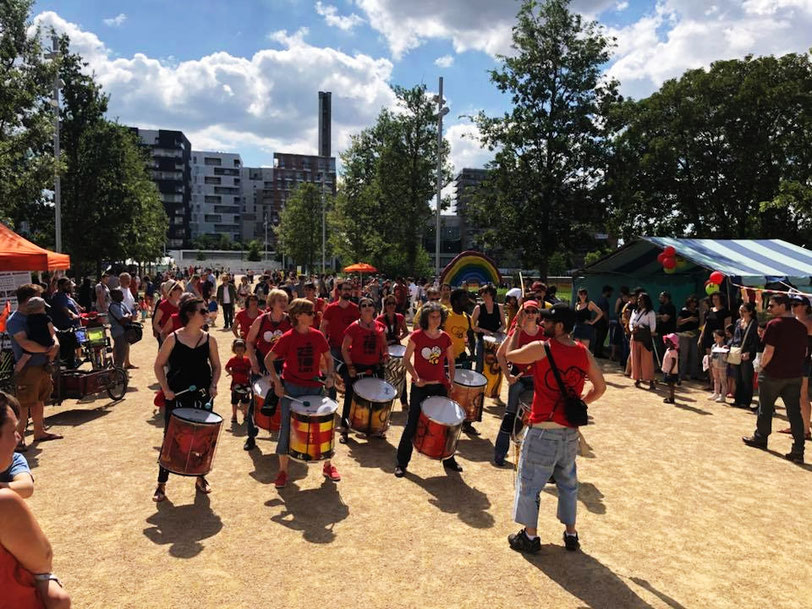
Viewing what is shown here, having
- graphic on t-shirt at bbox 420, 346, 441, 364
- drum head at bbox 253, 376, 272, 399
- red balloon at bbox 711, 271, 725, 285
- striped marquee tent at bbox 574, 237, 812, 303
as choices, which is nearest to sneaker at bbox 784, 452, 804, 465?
graphic on t-shirt at bbox 420, 346, 441, 364

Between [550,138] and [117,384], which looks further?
[550,138]

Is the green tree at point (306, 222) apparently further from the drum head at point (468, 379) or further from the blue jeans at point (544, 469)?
the blue jeans at point (544, 469)

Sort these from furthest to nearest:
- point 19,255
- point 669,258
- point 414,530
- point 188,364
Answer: point 669,258
point 19,255
point 188,364
point 414,530

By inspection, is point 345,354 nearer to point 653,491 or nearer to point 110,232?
point 653,491

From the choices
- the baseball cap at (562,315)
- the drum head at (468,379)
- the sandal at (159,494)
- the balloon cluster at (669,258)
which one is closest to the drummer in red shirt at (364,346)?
the drum head at (468,379)

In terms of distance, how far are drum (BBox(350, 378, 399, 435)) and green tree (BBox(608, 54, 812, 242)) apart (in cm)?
2008

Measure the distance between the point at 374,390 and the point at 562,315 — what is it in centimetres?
323

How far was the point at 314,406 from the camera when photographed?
558 centimetres

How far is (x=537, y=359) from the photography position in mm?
4355

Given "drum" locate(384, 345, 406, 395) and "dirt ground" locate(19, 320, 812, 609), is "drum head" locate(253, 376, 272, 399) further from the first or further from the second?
"drum" locate(384, 345, 406, 395)

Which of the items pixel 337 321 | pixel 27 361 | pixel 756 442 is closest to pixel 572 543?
pixel 756 442

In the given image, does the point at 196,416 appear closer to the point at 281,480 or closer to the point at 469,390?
the point at 281,480

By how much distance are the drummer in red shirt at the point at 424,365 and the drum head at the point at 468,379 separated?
1.06 metres

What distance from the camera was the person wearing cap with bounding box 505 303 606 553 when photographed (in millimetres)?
4352
